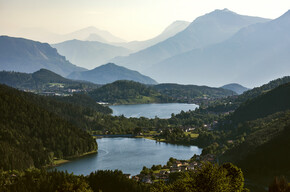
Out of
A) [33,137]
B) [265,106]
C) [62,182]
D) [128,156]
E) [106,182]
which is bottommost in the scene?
[128,156]

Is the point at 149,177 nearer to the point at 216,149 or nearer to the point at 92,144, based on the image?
the point at 216,149

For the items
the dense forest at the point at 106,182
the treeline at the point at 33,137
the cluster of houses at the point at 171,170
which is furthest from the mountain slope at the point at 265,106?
the dense forest at the point at 106,182

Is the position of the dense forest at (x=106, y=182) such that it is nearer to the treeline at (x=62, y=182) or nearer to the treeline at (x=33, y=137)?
the treeline at (x=62, y=182)

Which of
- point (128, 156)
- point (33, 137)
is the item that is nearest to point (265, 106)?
point (128, 156)

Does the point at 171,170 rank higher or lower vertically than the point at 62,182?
lower

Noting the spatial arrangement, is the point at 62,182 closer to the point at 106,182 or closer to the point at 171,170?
the point at 106,182

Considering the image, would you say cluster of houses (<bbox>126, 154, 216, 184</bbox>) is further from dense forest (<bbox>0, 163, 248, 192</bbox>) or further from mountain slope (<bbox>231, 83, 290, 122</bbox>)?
mountain slope (<bbox>231, 83, 290, 122</bbox>)

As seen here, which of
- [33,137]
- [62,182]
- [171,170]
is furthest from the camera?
[33,137]
